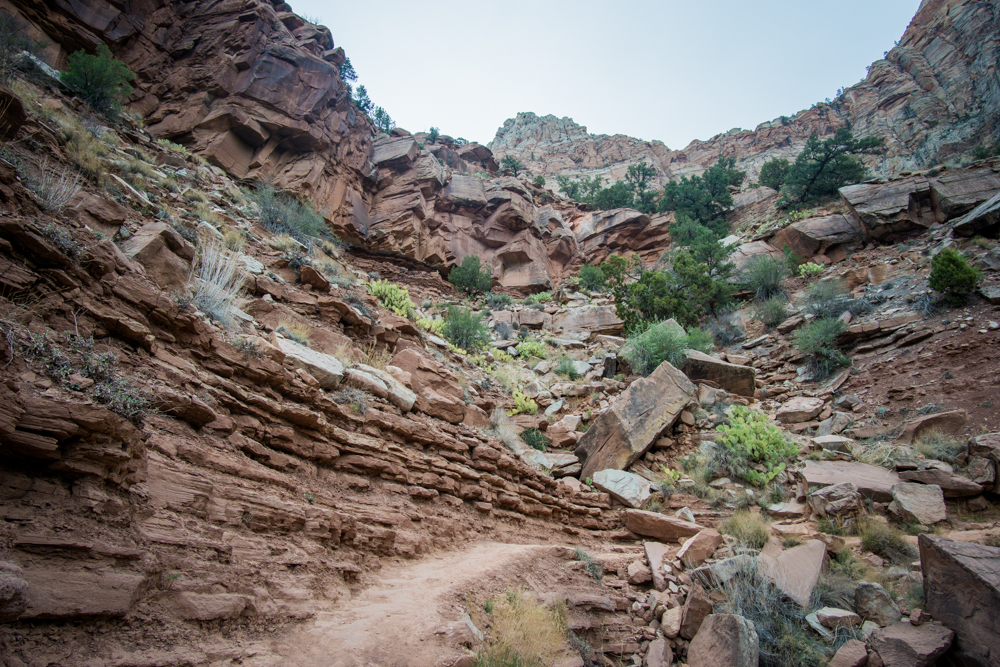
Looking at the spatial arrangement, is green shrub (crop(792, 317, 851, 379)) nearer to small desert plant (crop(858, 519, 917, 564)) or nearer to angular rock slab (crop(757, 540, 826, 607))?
small desert plant (crop(858, 519, 917, 564))

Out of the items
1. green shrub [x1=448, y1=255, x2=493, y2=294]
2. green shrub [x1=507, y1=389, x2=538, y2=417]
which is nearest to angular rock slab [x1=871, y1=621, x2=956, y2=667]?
green shrub [x1=507, y1=389, x2=538, y2=417]

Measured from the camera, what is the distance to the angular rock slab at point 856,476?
250 inches

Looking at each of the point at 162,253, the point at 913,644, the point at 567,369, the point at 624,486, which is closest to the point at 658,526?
the point at 624,486

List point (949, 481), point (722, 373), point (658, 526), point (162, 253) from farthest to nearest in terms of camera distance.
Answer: point (722, 373), point (658, 526), point (949, 481), point (162, 253)

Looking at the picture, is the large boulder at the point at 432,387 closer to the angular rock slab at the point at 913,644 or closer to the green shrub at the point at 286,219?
the angular rock slab at the point at 913,644

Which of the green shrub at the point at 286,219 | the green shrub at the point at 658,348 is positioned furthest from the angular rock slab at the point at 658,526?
the green shrub at the point at 286,219

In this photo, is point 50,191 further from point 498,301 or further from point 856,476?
point 498,301

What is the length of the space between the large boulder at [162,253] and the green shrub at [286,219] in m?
6.62

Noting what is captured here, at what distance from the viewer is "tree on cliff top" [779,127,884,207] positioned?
21891 millimetres

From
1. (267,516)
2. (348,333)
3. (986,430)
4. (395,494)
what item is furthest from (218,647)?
(986,430)

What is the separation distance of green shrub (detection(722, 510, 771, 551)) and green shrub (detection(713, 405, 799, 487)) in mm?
1056

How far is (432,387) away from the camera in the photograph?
775 cm

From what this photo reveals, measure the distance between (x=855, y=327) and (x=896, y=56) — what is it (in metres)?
45.8

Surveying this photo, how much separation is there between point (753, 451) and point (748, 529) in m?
2.30
